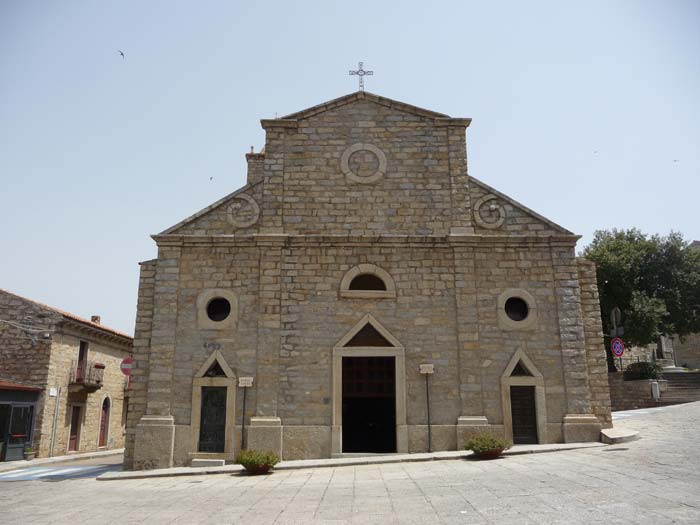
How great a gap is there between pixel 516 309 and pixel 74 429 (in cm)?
2122

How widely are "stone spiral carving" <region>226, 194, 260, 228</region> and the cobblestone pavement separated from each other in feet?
22.9

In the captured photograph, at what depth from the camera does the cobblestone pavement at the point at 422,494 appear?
7629mm

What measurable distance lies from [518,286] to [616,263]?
1881 centimetres

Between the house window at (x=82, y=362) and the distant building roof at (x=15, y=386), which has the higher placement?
the house window at (x=82, y=362)

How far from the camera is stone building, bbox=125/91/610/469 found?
1469 centimetres

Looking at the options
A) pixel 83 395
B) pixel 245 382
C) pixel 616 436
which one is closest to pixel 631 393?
pixel 616 436

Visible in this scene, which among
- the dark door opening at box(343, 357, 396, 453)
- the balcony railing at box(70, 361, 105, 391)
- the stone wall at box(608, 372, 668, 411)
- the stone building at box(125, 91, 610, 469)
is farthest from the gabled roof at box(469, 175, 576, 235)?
the balcony railing at box(70, 361, 105, 391)

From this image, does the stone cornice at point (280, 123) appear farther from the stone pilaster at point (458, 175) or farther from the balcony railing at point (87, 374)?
the balcony railing at point (87, 374)

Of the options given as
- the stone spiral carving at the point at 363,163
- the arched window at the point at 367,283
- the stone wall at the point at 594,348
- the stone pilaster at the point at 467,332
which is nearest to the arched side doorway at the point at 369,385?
the arched window at the point at 367,283

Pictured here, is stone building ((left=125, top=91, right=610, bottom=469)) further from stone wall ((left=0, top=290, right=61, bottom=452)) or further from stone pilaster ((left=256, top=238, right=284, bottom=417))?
stone wall ((left=0, top=290, right=61, bottom=452))

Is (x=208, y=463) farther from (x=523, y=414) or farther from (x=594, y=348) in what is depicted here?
(x=594, y=348)

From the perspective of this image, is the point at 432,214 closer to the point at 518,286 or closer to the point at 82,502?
the point at 518,286

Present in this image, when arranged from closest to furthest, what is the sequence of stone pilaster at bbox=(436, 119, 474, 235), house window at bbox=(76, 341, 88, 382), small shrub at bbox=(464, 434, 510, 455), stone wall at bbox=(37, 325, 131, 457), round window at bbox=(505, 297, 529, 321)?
small shrub at bbox=(464, 434, 510, 455) → round window at bbox=(505, 297, 529, 321) → stone pilaster at bbox=(436, 119, 474, 235) → stone wall at bbox=(37, 325, 131, 457) → house window at bbox=(76, 341, 88, 382)

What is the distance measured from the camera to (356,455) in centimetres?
1441
